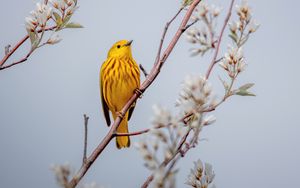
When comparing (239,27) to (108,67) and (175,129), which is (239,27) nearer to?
(175,129)

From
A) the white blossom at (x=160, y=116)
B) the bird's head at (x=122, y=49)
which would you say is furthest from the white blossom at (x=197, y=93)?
the bird's head at (x=122, y=49)

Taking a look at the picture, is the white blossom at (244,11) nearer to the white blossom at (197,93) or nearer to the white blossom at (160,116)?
the white blossom at (197,93)

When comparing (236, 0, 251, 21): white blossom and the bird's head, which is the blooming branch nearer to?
(236, 0, 251, 21): white blossom

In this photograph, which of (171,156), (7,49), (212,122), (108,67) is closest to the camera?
(171,156)

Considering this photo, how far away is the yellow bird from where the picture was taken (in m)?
5.37

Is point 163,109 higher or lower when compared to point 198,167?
higher

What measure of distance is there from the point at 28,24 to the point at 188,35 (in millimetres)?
903

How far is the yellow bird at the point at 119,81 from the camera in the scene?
17.6 feet

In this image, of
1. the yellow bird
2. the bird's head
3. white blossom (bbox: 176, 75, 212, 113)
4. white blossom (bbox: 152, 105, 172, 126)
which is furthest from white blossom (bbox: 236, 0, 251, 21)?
the bird's head

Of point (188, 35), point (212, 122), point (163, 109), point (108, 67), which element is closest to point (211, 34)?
point (188, 35)

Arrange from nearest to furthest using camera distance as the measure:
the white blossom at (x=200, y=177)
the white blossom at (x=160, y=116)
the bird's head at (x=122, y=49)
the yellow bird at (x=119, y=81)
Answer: the white blossom at (x=160, y=116)
the white blossom at (x=200, y=177)
the yellow bird at (x=119, y=81)
the bird's head at (x=122, y=49)

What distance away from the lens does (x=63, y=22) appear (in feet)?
8.59

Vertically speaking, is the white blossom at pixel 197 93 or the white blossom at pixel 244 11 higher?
the white blossom at pixel 244 11

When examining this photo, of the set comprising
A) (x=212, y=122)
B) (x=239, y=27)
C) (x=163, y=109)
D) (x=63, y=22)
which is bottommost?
(x=212, y=122)
